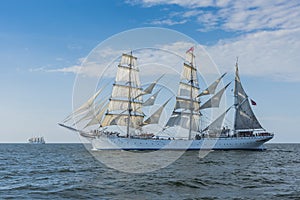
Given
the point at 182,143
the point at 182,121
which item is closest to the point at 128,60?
the point at 182,121

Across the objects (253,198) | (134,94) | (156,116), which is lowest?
(253,198)

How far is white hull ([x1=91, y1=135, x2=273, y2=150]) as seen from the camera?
95500mm

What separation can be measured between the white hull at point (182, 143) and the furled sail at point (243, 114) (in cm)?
339

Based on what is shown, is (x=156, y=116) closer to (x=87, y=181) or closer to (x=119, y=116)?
(x=119, y=116)

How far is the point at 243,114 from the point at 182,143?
699 inches

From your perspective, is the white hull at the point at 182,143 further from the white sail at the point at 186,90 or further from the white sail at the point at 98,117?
the white sail at the point at 186,90

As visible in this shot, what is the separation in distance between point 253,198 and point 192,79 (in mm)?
89111

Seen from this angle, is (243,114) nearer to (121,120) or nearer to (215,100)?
(215,100)

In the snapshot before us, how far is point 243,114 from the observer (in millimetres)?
96812

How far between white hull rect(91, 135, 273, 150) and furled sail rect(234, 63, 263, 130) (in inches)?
133

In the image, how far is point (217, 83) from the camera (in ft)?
327

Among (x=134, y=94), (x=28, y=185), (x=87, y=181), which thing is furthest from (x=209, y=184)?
(x=134, y=94)

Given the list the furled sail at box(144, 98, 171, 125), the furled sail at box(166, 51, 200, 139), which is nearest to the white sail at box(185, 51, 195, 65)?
the furled sail at box(166, 51, 200, 139)

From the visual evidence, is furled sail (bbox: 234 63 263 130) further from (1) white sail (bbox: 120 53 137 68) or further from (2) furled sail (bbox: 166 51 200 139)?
(1) white sail (bbox: 120 53 137 68)
